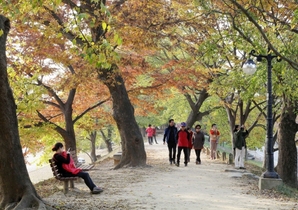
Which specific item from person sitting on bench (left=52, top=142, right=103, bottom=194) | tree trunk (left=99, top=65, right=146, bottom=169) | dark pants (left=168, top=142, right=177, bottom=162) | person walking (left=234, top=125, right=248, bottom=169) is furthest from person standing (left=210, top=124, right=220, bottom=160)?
person sitting on bench (left=52, top=142, right=103, bottom=194)

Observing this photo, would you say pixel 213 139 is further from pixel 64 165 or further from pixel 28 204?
pixel 28 204

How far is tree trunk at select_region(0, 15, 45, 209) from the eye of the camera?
700 cm

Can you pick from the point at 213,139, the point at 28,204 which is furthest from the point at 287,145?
the point at 28,204

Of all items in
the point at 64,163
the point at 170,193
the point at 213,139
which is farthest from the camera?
the point at 213,139

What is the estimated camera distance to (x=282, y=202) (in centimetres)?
933

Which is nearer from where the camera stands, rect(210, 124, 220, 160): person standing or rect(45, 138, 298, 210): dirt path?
rect(45, 138, 298, 210): dirt path

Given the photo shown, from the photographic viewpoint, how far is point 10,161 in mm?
7035

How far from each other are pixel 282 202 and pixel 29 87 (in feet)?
31.0

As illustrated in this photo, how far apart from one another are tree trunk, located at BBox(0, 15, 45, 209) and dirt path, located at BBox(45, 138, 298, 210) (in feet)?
3.01

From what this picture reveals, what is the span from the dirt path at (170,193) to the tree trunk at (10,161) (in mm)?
917

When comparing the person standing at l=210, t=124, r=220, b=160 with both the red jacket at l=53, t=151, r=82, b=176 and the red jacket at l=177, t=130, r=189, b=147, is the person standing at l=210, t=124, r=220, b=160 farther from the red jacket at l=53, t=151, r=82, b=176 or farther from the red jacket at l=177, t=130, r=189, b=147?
the red jacket at l=53, t=151, r=82, b=176

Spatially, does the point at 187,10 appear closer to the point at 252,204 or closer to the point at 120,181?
the point at 120,181

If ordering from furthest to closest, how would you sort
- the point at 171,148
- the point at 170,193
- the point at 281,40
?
the point at 171,148, the point at 281,40, the point at 170,193

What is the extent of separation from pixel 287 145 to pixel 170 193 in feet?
22.7
